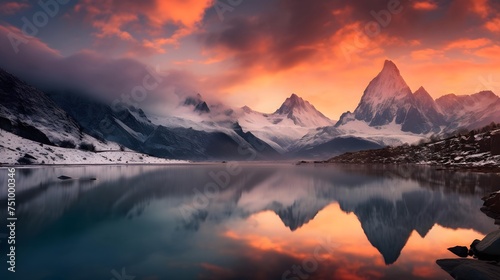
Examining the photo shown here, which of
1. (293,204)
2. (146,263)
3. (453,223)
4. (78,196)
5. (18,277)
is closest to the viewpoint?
(18,277)

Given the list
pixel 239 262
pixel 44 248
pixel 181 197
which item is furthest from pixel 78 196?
pixel 239 262

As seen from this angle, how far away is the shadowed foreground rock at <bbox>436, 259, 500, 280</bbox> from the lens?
2208cm

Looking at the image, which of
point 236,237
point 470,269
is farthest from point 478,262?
point 236,237

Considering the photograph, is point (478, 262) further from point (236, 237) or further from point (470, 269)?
point (236, 237)

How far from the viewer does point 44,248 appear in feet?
101

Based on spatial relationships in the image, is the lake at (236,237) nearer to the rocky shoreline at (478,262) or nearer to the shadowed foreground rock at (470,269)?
the shadowed foreground rock at (470,269)

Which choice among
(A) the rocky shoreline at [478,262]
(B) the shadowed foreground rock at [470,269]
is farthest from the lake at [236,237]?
(A) the rocky shoreline at [478,262]

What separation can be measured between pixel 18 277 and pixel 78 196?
48583 mm

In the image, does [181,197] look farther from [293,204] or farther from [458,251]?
[458,251]

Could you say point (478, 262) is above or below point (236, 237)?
above

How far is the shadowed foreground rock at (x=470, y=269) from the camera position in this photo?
2208cm

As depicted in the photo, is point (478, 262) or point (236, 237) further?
point (236, 237)

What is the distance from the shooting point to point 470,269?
23.3 m

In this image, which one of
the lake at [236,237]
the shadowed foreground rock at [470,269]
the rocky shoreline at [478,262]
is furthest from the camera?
the lake at [236,237]
